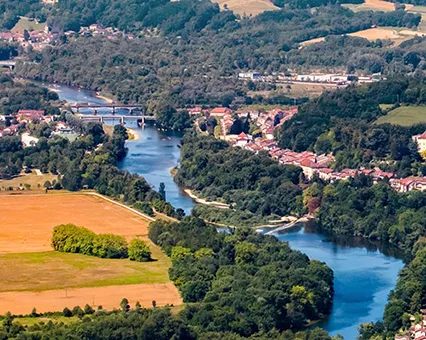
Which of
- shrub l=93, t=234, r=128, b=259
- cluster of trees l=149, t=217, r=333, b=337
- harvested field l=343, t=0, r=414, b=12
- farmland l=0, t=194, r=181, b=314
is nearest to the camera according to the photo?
cluster of trees l=149, t=217, r=333, b=337

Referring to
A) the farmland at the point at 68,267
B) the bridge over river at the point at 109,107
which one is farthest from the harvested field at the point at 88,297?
the bridge over river at the point at 109,107

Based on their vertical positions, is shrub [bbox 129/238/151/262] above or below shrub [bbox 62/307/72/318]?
above

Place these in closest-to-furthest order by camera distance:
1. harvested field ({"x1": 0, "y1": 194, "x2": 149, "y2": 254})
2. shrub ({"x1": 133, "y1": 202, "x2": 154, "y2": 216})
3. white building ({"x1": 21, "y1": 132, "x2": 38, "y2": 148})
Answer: harvested field ({"x1": 0, "y1": 194, "x2": 149, "y2": 254}), shrub ({"x1": 133, "y1": 202, "x2": 154, "y2": 216}), white building ({"x1": 21, "y1": 132, "x2": 38, "y2": 148})

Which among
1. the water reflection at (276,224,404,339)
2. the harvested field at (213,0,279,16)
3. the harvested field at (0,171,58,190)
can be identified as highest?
the harvested field at (213,0,279,16)

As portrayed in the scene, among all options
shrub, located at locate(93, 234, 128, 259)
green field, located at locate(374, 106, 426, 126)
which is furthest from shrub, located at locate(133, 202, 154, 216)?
green field, located at locate(374, 106, 426, 126)

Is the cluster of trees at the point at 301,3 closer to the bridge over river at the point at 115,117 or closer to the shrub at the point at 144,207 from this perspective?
the bridge over river at the point at 115,117

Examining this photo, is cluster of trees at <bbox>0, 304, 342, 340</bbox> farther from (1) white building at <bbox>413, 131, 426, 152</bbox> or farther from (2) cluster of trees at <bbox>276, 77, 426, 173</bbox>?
(1) white building at <bbox>413, 131, 426, 152</bbox>

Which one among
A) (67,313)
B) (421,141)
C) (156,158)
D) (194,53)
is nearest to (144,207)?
(156,158)
